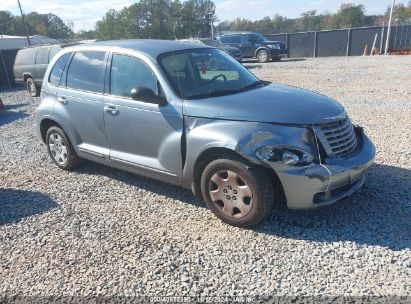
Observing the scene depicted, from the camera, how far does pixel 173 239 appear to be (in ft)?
12.0

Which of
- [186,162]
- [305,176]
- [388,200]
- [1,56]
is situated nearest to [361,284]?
[305,176]

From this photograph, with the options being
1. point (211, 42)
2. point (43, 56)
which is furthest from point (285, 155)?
point (211, 42)

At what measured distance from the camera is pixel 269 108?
361cm

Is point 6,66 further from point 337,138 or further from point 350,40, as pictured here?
point 350,40

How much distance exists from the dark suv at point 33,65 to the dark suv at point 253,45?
11.8 m

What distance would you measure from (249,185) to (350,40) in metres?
25.4

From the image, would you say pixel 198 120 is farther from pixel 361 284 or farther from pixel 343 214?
pixel 361 284

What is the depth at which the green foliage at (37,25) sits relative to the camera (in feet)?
265

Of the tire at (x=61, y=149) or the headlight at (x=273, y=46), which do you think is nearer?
the tire at (x=61, y=149)

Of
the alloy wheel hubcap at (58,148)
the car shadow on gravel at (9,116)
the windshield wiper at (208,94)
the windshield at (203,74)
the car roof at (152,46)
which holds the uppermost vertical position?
the car roof at (152,46)

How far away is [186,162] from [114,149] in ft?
3.98

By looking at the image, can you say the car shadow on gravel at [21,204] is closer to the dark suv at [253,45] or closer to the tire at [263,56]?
the dark suv at [253,45]

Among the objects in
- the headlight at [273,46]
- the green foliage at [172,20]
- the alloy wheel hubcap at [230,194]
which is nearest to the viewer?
the alloy wheel hubcap at [230,194]

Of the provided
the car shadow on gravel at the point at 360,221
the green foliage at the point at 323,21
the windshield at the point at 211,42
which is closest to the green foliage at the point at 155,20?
the green foliage at the point at 323,21
